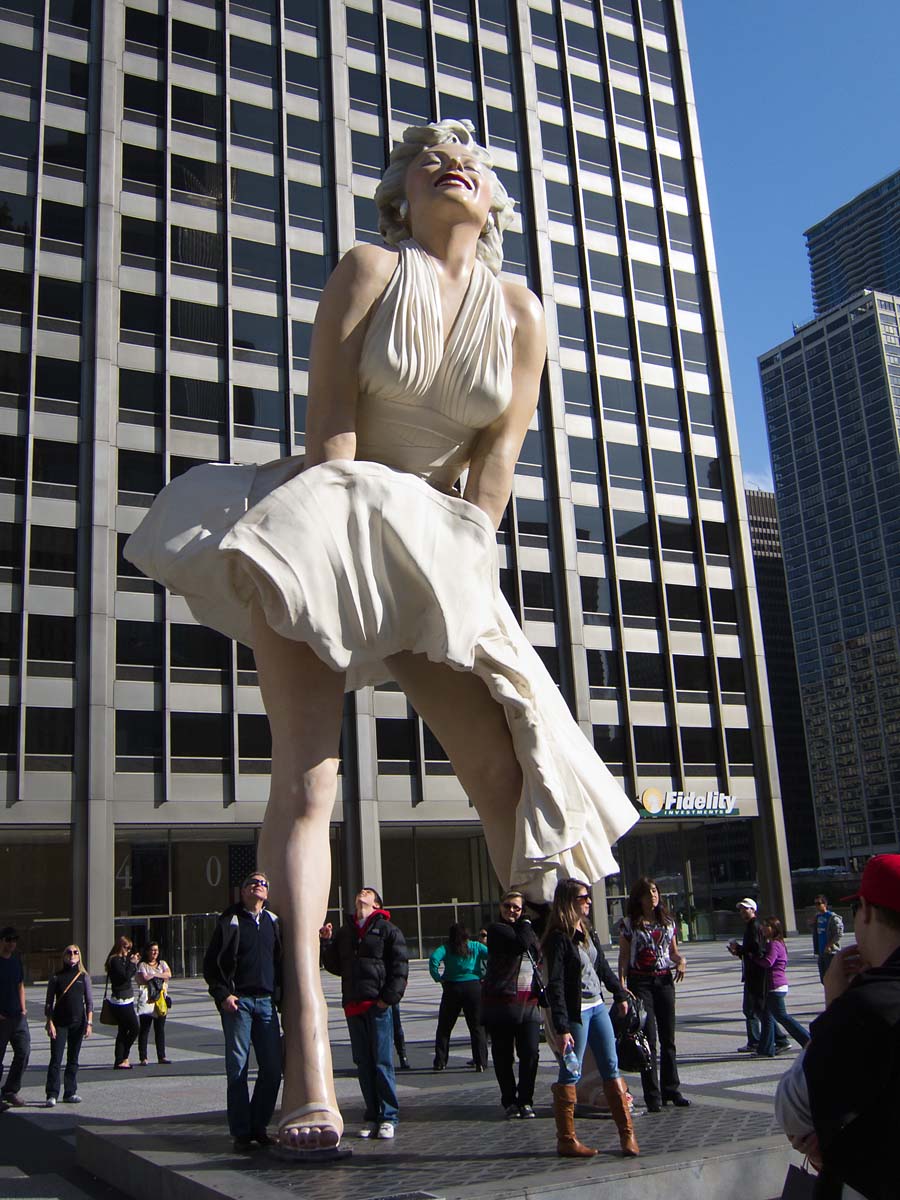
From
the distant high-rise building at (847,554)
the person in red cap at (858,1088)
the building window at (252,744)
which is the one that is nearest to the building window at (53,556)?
the building window at (252,744)

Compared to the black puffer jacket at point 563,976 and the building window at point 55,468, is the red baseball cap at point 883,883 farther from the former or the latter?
the building window at point 55,468

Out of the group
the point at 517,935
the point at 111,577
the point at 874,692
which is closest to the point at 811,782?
the point at 874,692

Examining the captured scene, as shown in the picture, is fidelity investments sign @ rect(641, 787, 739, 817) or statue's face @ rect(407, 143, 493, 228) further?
fidelity investments sign @ rect(641, 787, 739, 817)

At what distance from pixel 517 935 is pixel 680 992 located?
13630 mm

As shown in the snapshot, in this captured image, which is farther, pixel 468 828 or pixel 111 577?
pixel 468 828

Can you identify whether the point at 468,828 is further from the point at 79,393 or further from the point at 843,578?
the point at 843,578

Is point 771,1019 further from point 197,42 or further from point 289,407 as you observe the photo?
point 197,42

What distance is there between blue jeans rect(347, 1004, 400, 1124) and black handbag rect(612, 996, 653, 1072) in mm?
1586

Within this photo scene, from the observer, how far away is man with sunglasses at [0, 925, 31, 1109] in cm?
1044

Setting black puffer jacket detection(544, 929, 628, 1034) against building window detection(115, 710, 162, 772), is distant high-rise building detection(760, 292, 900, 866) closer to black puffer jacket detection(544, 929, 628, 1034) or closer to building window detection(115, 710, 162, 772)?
building window detection(115, 710, 162, 772)

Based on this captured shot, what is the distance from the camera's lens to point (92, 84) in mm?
39250

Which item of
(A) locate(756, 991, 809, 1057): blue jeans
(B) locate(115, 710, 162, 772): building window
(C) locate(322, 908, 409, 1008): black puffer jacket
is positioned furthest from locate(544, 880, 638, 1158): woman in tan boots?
(B) locate(115, 710, 162, 772): building window

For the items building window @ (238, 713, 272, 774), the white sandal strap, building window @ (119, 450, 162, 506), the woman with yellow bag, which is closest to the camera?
the white sandal strap

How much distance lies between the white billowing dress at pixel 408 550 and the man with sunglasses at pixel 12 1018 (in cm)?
542
